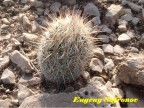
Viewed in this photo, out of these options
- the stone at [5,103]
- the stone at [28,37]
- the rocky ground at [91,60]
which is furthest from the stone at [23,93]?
the stone at [28,37]

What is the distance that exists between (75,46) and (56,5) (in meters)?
1.56

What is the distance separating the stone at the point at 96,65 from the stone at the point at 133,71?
29 centimetres

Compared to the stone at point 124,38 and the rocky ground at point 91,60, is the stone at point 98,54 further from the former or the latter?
the stone at point 124,38

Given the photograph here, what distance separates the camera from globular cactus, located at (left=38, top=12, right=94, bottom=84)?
9.86 ft

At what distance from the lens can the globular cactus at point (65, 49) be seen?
3.01 metres

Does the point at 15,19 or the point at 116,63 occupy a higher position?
the point at 15,19

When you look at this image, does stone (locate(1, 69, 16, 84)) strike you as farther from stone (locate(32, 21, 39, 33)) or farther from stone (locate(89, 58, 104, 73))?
stone (locate(89, 58, 104, 73))

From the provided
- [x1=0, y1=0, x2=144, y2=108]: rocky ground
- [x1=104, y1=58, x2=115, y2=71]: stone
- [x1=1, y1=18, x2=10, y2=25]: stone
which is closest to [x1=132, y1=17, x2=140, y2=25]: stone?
[x1=0, y1=0, x2=144, y2=108]: rocky ground

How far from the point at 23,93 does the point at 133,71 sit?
3.68 ft

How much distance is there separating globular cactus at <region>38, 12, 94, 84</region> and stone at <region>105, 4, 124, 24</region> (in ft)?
3.56

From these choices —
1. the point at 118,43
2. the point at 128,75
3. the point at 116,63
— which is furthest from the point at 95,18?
the point at 128,75

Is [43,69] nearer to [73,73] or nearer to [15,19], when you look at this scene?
[73,73]

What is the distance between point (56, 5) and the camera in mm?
4430

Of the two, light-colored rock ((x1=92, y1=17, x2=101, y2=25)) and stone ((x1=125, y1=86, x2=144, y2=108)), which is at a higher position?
light-colored rock ((x1=92, y1=17, x2=101, y2=25))
